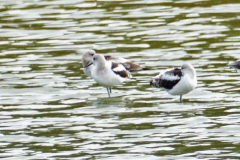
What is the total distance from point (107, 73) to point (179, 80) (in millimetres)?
1562

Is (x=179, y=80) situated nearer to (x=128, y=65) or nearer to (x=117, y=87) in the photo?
(x=128, y=65)

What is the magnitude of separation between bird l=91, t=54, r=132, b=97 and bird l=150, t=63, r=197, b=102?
909 millimetres

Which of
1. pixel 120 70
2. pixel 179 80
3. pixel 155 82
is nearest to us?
pixel 179 80

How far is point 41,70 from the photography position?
1655 centimetres

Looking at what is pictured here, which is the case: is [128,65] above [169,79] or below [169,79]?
above

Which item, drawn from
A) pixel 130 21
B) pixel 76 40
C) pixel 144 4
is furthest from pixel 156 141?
pixel 144 4

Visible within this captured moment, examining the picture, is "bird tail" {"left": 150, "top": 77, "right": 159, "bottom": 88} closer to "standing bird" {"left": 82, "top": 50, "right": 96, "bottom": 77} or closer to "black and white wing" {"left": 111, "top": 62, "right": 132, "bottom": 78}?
"black and white wing" {"left": 111, "top": 62, "right": 132, "bottom": 78}

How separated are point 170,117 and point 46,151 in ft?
8.52

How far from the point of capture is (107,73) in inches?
561

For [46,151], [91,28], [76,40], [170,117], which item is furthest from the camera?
[91,28]

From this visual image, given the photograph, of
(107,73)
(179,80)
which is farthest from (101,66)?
(179,80)

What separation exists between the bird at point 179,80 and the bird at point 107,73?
0.91 meters

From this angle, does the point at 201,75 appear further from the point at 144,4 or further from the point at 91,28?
the point at 144,4

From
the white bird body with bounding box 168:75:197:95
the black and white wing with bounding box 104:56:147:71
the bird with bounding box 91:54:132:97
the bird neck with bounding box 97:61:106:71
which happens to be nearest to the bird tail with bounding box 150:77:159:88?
the white bird body with bounding box 168:75:197:95
